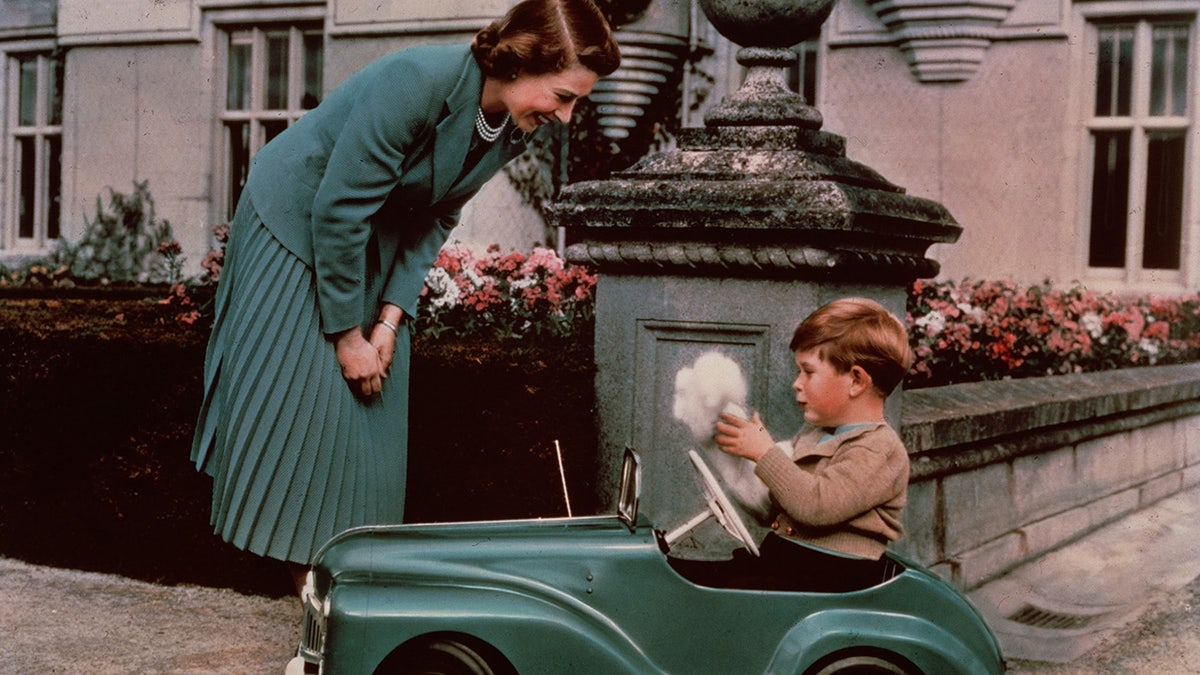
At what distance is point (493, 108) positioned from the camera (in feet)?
10.0

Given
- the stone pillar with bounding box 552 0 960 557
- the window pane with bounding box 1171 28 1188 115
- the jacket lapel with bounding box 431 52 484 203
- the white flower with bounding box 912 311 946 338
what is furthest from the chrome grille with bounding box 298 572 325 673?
the window pane with bounding box 1171 28 1188 115

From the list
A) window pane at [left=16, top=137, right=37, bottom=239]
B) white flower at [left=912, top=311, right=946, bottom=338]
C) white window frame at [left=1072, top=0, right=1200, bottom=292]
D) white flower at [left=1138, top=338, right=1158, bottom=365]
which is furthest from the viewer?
window pane at [left=16, top=137, right=37, bottom=239]

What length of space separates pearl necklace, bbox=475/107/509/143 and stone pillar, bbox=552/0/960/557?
791 mm

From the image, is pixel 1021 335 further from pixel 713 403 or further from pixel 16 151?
pixel 16 151

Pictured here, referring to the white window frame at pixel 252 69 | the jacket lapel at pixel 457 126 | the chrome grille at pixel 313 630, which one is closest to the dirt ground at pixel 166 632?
the chrome grille at pixel 313 630

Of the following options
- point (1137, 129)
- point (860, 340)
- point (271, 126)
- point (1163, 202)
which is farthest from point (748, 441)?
point (271, 126)

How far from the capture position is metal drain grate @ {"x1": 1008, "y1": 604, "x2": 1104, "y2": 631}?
4.66m


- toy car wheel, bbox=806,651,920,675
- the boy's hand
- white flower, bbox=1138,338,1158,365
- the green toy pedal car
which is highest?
white flower, bbox=1138,338,1158,365

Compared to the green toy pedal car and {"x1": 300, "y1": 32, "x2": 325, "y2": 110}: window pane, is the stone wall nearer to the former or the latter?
the green toy pedal car

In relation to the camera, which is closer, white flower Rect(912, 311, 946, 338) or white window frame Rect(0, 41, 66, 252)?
white flower Rect(912, 311, 946, 338)

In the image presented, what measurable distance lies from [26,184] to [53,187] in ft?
1.12

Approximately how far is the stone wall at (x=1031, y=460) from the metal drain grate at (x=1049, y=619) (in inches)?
7.8

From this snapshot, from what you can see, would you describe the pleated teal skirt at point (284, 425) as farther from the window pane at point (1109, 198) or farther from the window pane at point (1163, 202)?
the window pane at point (1163, 202)

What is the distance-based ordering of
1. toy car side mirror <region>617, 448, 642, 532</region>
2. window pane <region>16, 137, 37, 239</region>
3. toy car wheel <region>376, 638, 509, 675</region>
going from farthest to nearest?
window pane <region>16, 137, 37, 239</region>
toy car side mirror <region>617, 448, 642, 532</region>
toy car wheel <region>376, 638, 509, 675</region>
